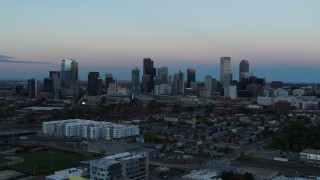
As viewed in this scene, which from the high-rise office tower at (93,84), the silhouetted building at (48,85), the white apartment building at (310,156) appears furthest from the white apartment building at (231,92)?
the white apartment building at (310,156)

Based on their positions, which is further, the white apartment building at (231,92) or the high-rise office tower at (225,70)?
the high-rise office tower at (225,70)

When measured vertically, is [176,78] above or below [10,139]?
above

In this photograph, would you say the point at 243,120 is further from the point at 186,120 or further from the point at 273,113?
the point at 273,113

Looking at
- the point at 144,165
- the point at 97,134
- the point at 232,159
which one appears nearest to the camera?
the point at 144,165

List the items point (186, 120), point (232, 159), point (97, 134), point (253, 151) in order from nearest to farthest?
point (232, 159) < point (253, 151) < point (97, 134) < point (186, 120)

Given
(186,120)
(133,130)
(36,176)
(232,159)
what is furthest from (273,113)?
(36,176)

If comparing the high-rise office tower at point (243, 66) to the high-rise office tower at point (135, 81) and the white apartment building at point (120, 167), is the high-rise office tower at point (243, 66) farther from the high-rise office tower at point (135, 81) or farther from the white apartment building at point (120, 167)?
the white apartment building at point (120, 167)
